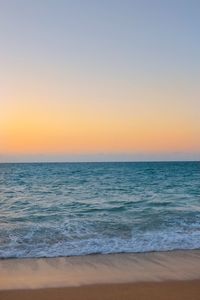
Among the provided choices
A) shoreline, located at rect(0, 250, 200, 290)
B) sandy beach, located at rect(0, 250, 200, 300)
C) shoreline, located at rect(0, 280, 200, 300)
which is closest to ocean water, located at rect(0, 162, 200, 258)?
shoreline, located at rect(0, 250, 200, 290)

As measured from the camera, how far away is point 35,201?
23.8 m

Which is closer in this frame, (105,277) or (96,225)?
(105,277)

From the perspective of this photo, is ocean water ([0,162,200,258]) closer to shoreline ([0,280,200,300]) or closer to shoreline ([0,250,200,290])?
shoreline ([0,250,200,290])

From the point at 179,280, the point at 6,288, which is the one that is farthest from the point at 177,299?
the point at 6,288

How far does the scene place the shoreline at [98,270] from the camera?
792 cm

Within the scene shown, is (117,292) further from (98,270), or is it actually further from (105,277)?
(98,270)

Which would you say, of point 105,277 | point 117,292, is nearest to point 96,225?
point 105,277

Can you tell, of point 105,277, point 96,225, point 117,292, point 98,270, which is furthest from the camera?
point 96,225

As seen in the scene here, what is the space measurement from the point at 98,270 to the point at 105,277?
600 mm

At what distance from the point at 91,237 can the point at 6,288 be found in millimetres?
5158

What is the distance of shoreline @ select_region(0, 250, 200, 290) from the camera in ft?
26.0

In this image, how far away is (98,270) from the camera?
8.80m

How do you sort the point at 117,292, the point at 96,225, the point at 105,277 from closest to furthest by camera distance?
the point at 117,292, the point at 105,277, the point at 96,225

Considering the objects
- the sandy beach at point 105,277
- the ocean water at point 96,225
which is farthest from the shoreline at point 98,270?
the ocean water at point 96,225
